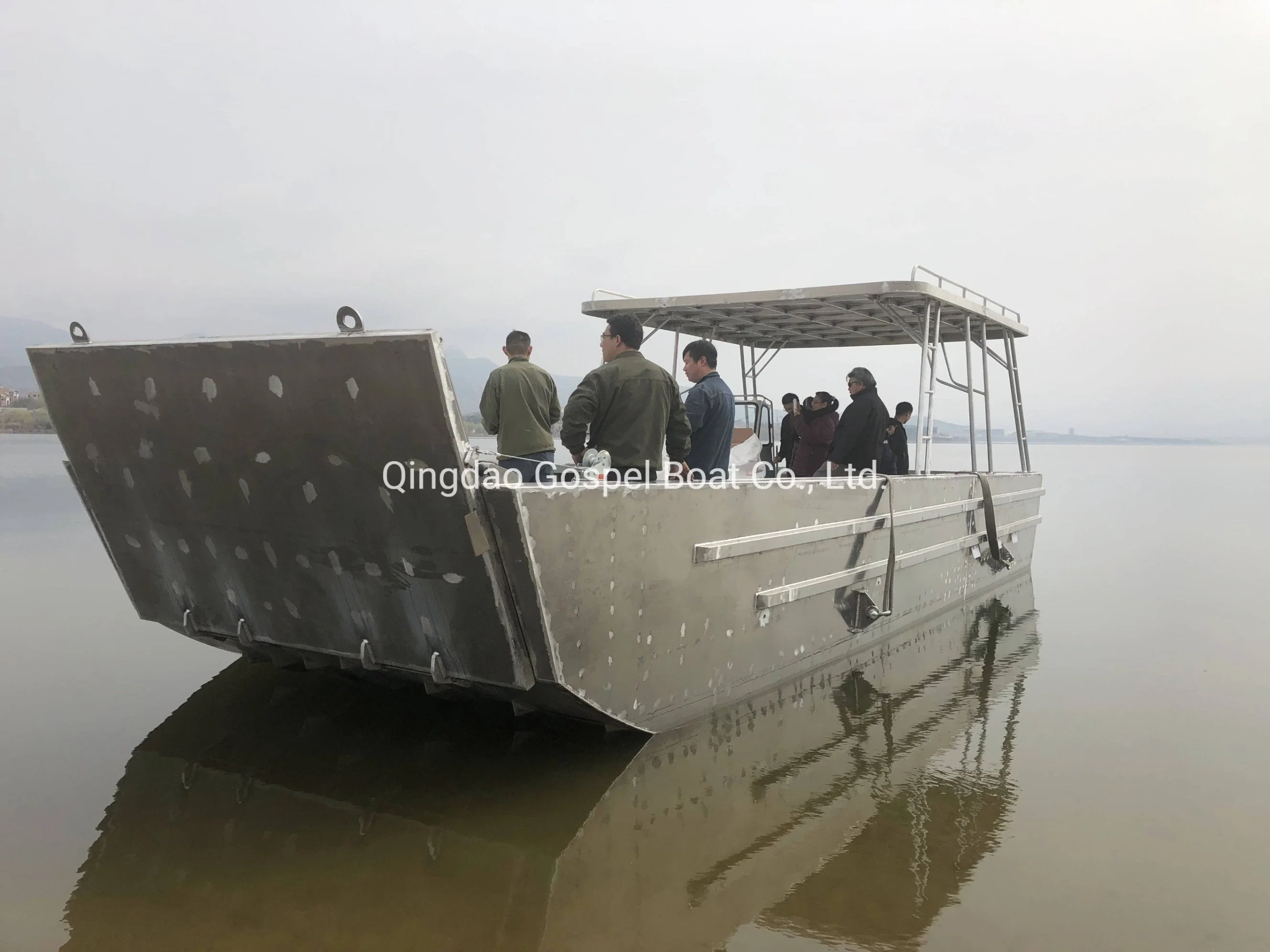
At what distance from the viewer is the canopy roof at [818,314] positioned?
695 centimetres

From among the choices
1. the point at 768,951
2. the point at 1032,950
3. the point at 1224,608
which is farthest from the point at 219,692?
the point at 1224,608

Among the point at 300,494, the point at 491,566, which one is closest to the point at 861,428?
the point at 491,566

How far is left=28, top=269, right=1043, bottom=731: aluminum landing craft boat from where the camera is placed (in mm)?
3631

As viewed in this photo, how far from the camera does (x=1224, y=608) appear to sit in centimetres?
992

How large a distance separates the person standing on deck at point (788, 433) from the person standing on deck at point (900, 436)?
936mm

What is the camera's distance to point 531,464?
508 centimetres

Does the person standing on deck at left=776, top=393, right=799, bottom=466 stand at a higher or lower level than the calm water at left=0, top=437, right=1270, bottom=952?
higher

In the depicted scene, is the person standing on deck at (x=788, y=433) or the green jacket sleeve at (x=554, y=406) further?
the person standing on deck at (x=788, y=433)

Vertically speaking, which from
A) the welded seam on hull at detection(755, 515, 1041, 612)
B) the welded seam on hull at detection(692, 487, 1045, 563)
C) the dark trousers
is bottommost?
the welded seam on hull at detection(755, 515, 1041, 612)

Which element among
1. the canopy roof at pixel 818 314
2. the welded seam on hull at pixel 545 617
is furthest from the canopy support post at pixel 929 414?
the welded seam on hull at pixel 545 617

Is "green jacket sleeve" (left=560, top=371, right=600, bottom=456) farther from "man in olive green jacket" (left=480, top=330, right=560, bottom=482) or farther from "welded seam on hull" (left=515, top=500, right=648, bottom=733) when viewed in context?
"welded seam on hull" (left=515, top=500, right=648, bottom=733)

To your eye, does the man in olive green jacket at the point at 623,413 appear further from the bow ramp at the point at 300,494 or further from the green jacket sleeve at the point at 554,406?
the bow ramp at the point at 300,494

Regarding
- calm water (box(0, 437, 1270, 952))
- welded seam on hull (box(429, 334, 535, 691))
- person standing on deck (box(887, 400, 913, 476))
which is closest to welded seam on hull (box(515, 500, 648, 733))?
welded seam on hull (box(429, 334, 535, 691))

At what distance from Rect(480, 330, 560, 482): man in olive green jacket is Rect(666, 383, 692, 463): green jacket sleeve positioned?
0.71 metres
